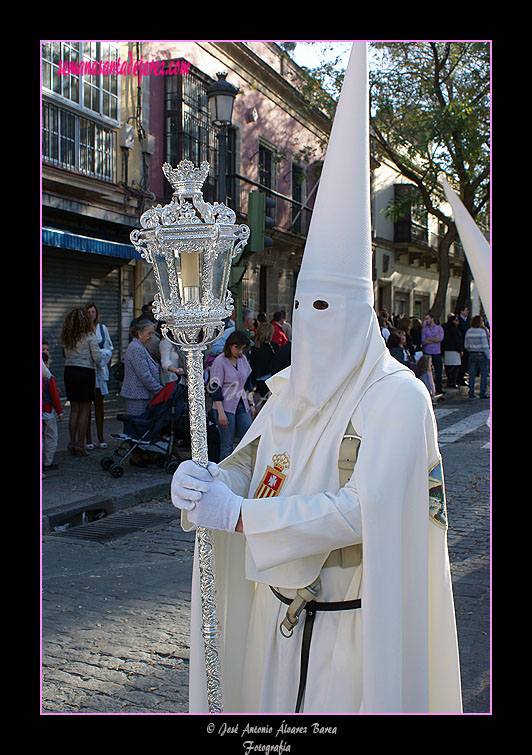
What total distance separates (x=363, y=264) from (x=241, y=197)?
20.1 meters

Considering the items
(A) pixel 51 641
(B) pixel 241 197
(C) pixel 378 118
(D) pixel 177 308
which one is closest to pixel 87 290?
(B) pixel 241 197

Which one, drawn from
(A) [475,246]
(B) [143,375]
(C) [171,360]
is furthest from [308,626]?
(C) [171,360]

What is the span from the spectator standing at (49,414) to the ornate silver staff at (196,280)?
21.2 feet

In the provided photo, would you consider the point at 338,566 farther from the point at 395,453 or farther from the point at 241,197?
the point at 241,197

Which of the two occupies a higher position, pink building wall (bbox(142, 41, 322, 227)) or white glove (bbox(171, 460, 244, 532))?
pink building wall (bbox(142, 41, 322, 227))

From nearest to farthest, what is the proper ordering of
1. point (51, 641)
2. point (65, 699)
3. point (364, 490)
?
point (364, 490)
point (65, 699)
point (51, 641)

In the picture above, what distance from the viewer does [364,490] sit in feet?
6.85

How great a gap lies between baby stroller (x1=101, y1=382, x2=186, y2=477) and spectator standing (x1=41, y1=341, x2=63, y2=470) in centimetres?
68

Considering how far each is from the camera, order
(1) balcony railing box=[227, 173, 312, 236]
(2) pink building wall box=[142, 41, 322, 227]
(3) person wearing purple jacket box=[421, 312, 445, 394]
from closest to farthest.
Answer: (2) pink building wall box=[142, 41, 322, 227] → (3) person wearing purple jacket box=[421, 312, 445, 394] → (1) balcony railing box=[227, 173, 312, 236]

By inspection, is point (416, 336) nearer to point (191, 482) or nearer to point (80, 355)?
point (80, 355)

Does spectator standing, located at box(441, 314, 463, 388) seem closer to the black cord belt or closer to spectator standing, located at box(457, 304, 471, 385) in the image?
spectator standing, located at box(457, 304, 471, 385)

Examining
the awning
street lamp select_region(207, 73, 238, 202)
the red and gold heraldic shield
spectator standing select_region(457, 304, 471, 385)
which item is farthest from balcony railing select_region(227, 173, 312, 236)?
the red and gold heraldic shield

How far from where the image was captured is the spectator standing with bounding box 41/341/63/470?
28.1 feet

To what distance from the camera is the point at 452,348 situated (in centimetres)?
1889
